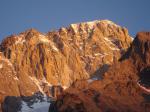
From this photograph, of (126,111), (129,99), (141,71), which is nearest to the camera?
(126,111)

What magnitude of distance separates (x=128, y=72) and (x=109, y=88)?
15.7 m

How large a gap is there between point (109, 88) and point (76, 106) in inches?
527

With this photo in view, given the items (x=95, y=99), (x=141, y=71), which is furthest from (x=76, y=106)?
(x=141, y=71)

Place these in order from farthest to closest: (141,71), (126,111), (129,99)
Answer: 1. (141,71)
2. (129,99)
3. (126,111)

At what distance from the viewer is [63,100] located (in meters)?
179

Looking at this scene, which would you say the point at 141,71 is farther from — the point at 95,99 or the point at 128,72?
the point at 95,99

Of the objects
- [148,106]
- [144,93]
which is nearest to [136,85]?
[144,93]

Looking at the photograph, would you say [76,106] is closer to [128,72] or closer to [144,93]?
[144,93]

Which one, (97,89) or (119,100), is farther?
(97,89)

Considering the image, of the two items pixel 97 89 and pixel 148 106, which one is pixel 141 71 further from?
pixel 148 106

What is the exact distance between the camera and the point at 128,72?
196 metres

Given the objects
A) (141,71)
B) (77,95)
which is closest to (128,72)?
(141,71)

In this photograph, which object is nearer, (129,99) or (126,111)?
(126,111)

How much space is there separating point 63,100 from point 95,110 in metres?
15.5
